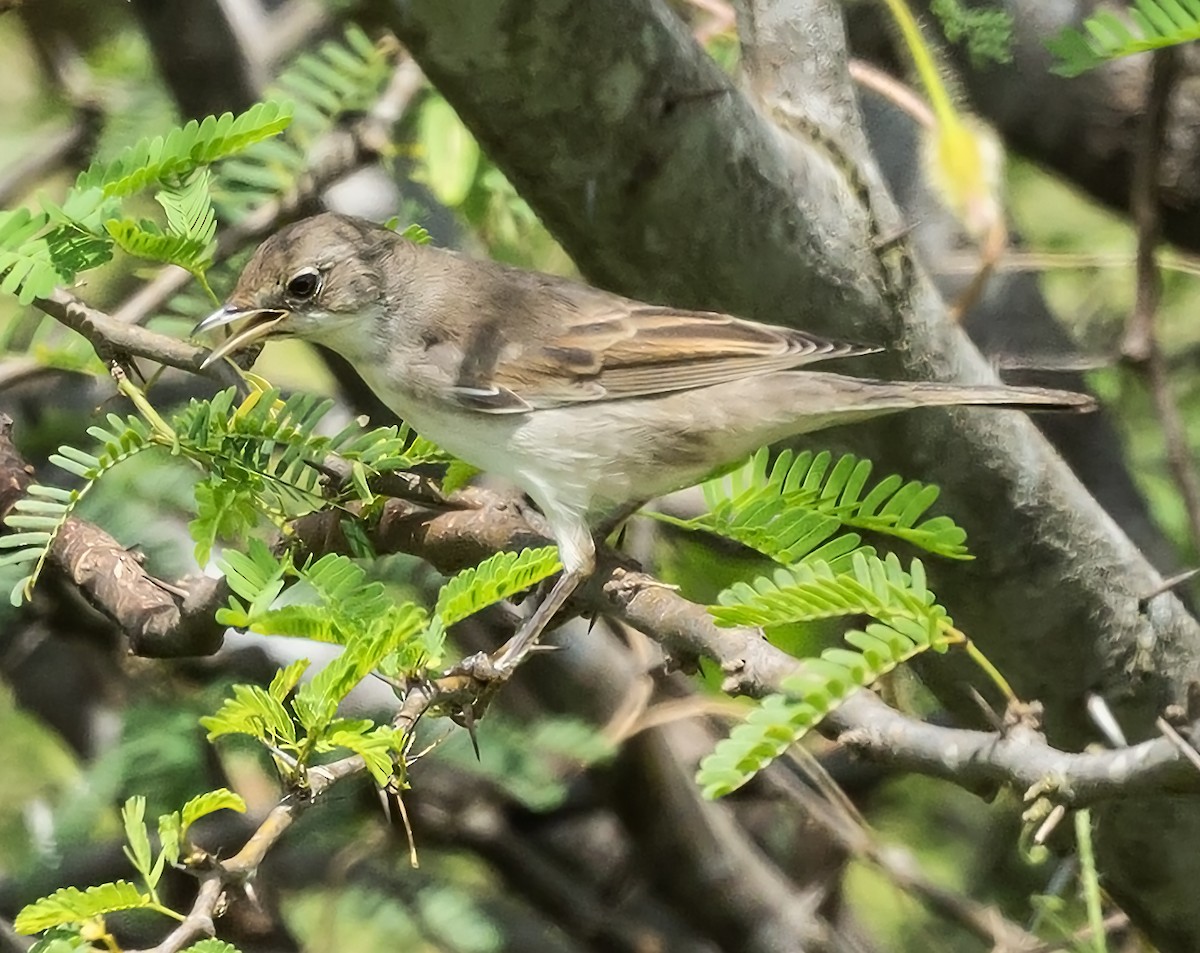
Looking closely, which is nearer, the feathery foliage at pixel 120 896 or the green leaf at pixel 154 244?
the feathery foliage at pixel 120 896

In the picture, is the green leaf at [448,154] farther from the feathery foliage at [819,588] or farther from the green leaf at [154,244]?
the feathery foliage at [819,588]

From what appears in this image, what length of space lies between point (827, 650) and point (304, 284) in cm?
150

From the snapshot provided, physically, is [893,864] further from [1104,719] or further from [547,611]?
[547,611]

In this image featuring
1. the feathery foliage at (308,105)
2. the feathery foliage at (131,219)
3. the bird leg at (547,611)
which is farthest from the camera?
the feathery foliage at (308,105)

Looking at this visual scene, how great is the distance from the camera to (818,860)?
415 cm

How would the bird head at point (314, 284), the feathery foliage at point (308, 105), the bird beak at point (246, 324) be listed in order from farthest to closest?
the feathery foliage at point (308, 105)
the bird head at point (314, 284)
the bird beak at point (246, 324)

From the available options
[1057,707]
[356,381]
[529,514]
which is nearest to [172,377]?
[356,381]

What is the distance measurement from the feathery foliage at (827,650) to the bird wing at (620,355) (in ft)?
2.99

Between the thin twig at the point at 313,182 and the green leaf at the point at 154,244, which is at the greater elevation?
the green leaf at the point at 154,244

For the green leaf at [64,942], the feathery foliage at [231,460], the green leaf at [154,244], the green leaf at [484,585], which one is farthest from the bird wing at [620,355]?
the green leaf at [64,942]

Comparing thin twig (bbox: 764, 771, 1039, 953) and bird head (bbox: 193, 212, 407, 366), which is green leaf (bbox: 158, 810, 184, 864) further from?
thin twig (bbox: 764, 771, 1039, 953)

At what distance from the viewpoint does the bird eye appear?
281 cm

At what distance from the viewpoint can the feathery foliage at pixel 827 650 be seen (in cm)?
166

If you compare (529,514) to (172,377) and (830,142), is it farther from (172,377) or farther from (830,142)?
(172,377)
